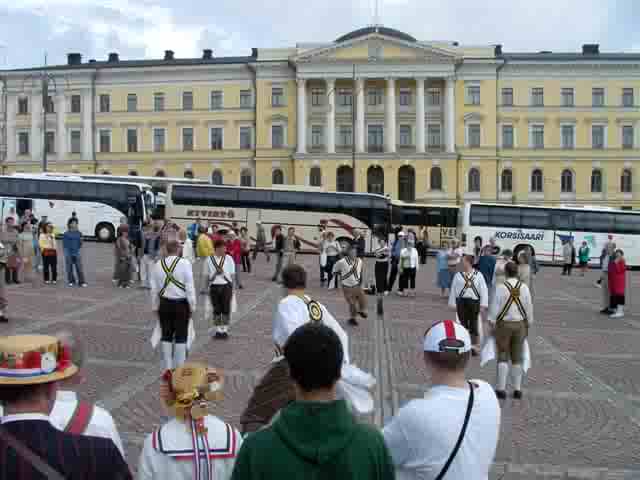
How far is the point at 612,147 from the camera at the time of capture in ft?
230

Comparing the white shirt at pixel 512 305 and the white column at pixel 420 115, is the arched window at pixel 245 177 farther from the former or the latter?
the white shirt at pixel 512 305

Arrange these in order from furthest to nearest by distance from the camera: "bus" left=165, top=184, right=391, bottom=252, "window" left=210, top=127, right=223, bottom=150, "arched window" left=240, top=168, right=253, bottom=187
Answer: "window" left=210, top=127, right=223, bottom=150 → "arched window" left=240, top=168, right=253, bottom=187 → "bus" left=165, top=184, right=391, bottom=252

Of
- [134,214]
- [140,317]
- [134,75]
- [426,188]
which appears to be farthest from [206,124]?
[140,317]

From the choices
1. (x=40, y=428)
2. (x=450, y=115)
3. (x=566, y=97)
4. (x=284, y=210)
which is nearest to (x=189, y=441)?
→ (x=40, y=428)

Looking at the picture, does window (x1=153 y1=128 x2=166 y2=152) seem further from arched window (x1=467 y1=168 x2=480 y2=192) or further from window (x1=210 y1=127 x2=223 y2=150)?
arched window (x1=467 y1=168 x2=480 y2=192)

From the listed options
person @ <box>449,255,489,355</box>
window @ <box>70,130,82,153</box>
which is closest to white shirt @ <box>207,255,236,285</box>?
person @ <box>449,255,489,355</box>

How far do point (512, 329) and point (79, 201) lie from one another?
107 feet

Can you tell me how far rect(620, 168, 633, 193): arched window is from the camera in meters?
69.4

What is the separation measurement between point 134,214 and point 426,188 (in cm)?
3642

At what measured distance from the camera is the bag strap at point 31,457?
238cm

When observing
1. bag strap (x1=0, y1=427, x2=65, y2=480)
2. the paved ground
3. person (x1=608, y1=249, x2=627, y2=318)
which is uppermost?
bag strap (x1=0, y1=427, x2=65, y2=480)

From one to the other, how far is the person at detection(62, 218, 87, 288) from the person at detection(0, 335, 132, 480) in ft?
57.3

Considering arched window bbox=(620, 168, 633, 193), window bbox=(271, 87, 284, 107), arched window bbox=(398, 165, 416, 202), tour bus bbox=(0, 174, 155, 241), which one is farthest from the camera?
window bbox=(271, 87, 284, 107)

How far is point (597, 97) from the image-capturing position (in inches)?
2761
